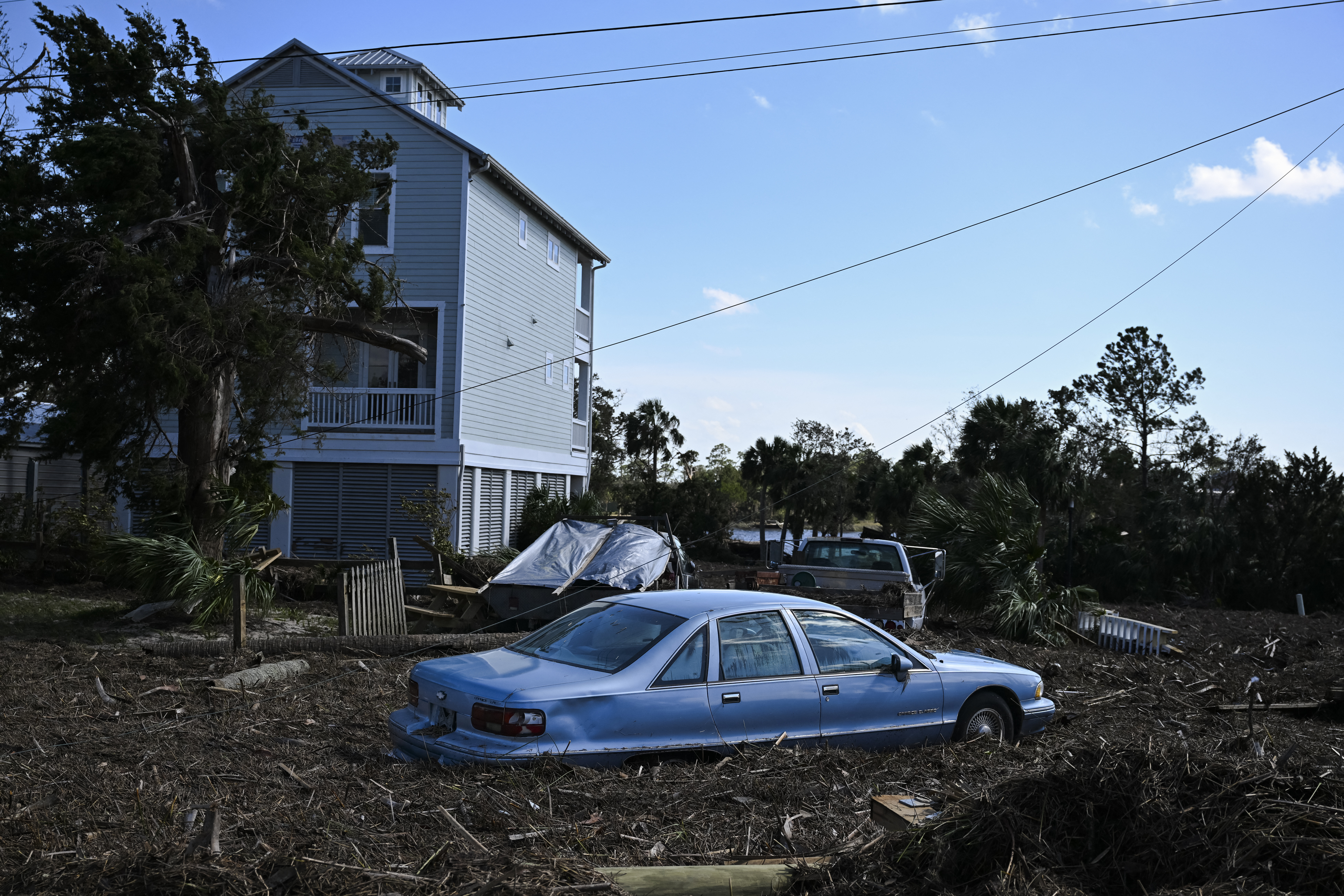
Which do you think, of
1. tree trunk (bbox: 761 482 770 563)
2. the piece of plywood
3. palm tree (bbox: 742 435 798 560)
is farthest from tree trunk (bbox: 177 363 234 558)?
palm tree (bbox: 742 435 798 560)

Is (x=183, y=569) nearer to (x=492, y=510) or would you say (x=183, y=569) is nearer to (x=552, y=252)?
(x=492, y=510)

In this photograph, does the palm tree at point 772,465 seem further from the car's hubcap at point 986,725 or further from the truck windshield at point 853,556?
the car's hubcap at point 986,725

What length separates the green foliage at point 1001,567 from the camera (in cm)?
1457

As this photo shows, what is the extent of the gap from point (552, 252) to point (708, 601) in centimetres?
2107

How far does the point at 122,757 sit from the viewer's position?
6270mm

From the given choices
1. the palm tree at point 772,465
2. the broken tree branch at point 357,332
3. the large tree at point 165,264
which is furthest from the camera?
the palm tree at point 772,465

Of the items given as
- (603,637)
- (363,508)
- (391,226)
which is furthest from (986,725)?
(391,226)

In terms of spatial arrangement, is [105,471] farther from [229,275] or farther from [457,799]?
[457,799]

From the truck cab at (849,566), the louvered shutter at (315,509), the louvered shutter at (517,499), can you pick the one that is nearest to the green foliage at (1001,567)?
the truck cab at (849,566)

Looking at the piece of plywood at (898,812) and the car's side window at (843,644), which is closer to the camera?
the piece of plywood at (898,812)

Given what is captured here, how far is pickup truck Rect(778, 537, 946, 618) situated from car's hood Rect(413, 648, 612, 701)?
8037 millimetres

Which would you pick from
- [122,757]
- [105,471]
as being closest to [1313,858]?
[122,757]

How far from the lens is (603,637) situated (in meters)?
6.79

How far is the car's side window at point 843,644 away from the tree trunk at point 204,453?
10.8 meters
